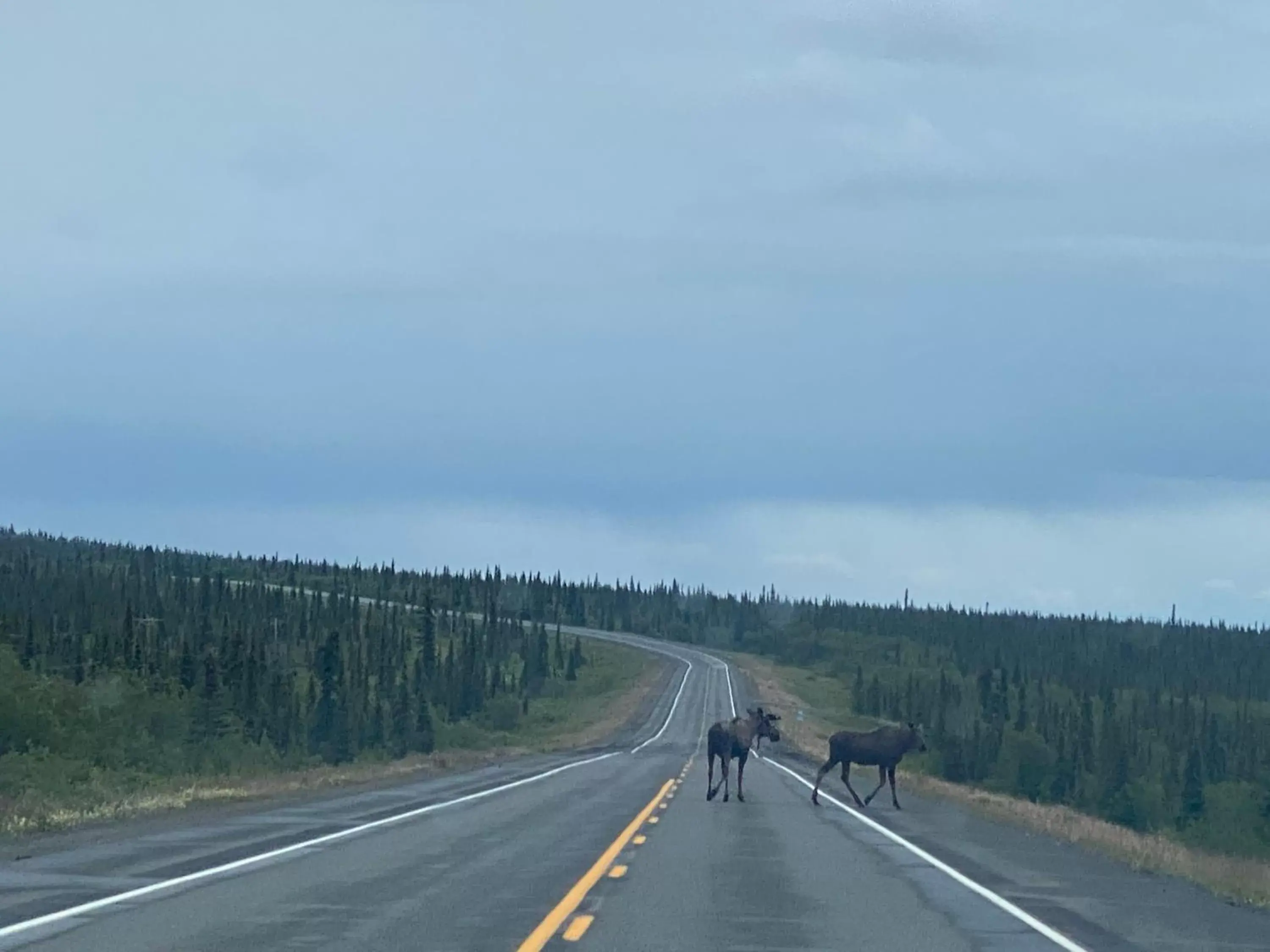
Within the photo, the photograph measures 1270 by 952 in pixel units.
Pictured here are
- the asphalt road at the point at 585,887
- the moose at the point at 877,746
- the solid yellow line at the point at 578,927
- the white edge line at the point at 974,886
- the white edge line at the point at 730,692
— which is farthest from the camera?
the white edge line at the point at 730,692

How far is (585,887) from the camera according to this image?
16547mm

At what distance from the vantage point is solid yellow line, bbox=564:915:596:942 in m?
13.0

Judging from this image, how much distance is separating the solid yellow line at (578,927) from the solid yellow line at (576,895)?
0.26 ft

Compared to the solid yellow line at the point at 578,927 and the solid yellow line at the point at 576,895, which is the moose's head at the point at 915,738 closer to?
the solid yellow line at the point at 576,895

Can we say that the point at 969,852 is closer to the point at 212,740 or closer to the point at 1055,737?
the point at 212,740

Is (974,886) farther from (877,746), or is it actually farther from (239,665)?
(239,665)

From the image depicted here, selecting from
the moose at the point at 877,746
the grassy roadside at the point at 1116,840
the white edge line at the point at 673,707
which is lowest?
the white edge line at the point at 673,707

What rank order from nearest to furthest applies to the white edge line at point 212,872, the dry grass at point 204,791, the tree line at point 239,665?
the white edge line at point 212,872 < the dry grass at point 204,791 < the tree line at point 239,665

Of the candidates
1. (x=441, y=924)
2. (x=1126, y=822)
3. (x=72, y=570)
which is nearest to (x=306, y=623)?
(x=72, y=570)

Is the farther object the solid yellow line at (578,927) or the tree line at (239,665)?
the tree line at (239,665)

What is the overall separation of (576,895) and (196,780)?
25953mm

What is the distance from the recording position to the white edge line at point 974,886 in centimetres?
1405

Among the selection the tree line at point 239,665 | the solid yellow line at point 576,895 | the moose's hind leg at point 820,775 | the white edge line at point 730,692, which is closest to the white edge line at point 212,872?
the solid yellow line at point 576,895

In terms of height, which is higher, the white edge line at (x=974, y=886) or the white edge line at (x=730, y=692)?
the white edge line at (x=974, y=886)
